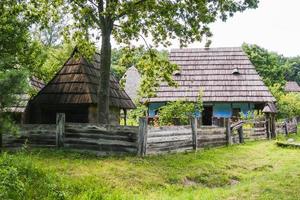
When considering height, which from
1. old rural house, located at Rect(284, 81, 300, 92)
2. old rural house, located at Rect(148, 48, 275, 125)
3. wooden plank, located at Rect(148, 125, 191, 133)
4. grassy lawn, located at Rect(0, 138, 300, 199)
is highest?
old rural house, located at Rect(284, 81, 300, 92)

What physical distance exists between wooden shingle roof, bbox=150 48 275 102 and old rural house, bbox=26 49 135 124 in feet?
38.8

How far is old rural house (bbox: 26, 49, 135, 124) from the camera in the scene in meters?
17.0

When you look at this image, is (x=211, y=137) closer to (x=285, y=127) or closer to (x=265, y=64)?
(x=285, y=127)

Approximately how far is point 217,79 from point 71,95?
641 inches

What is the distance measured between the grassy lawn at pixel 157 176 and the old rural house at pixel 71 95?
12.4 feet

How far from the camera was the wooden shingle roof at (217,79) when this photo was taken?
2942cm

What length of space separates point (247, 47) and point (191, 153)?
40.1 meters

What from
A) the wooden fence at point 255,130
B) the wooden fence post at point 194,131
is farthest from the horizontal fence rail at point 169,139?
the wooden fence at point 255,130

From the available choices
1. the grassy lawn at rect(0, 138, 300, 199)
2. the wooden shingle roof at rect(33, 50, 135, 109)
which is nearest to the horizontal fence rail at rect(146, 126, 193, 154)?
the grassy lawn at rect(0, 138, 300, 199)

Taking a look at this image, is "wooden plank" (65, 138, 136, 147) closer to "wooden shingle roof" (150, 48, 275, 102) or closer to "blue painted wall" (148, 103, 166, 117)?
"wooden shingle roof" (150, 48, 275, 102)

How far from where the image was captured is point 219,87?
3031 centimetres

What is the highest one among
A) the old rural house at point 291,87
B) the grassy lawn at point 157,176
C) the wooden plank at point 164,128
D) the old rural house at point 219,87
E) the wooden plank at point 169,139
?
the old rural house at point 291,87

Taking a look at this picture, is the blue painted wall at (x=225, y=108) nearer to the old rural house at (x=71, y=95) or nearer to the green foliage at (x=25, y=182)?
the old rural house at (x=71, y=95)

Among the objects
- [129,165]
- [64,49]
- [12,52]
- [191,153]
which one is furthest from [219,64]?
[129,165]
